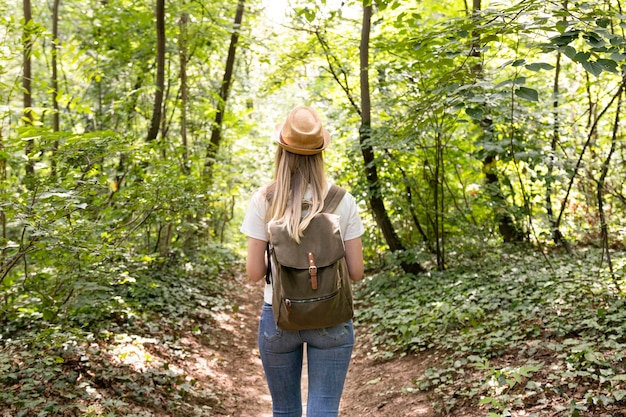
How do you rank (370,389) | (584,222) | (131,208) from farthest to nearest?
(584,222) → (131,208) → (370,389)

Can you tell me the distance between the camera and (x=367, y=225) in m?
11.1

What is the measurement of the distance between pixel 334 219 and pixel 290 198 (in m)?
0.25

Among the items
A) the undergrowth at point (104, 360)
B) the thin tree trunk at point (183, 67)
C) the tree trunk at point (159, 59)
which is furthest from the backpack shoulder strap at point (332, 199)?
the thin tree trunk at point (183, 67)

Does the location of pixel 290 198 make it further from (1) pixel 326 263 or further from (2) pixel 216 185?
(2) pixel 216 185

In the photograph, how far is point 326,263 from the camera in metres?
2.55

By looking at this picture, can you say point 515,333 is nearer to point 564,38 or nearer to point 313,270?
point 564,38

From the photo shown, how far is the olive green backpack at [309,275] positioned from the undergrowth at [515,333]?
1971 mm

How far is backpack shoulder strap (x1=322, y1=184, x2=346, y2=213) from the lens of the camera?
2.65 m

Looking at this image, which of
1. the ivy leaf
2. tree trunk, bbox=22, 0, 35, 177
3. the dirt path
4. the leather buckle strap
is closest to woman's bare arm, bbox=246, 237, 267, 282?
the leather buckle strap

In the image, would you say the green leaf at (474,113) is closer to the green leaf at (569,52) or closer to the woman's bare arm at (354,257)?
the green leaf at (569,52)

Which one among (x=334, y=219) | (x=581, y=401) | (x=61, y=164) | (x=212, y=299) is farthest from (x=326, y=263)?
(x=212, y=299)

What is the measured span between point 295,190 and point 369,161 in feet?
21.7

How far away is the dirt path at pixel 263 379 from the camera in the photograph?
4957 millimetres

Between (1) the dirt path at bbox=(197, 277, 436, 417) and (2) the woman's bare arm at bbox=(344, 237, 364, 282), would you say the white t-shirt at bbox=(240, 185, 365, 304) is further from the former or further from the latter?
(1) the dirt path at bbox=(197, 277, 436, 417)
